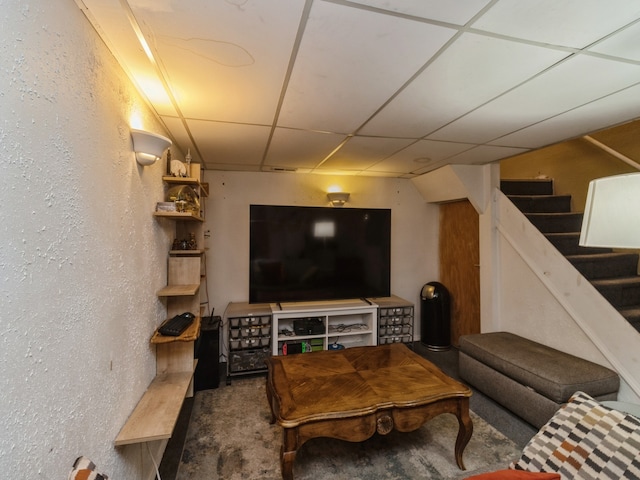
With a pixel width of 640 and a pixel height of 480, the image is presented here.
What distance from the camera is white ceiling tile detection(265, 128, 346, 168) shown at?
7.49ft

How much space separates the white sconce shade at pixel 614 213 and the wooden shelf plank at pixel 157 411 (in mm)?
1995

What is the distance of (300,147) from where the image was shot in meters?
2.60

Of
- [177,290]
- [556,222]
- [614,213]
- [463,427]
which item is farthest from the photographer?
[556,222]

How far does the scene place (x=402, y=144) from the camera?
8.25 feet

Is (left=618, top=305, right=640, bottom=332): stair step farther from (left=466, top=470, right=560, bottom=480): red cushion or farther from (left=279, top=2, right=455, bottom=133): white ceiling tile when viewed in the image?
(left=279, top=2, right=455, bottom=133): white ceiling tile

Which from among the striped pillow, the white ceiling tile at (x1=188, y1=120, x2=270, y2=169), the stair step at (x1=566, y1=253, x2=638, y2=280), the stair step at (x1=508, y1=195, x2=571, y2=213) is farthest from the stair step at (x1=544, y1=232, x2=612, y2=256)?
the white ceiling tile at (x1=188, y1=120, x2=270, y2=169)

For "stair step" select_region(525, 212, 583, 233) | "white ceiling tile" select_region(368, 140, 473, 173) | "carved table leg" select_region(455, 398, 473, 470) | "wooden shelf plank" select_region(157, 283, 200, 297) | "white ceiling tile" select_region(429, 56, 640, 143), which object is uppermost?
"white ceiling tile" select_region(368, 140, 473, 173)

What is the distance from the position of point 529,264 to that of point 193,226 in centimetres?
323

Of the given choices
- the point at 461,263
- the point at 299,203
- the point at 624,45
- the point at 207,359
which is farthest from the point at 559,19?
the point at 207,359

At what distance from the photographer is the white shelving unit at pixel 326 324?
321 centimetres

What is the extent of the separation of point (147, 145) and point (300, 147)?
4.37 ft

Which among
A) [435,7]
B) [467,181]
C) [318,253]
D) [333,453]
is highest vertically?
[435,7]

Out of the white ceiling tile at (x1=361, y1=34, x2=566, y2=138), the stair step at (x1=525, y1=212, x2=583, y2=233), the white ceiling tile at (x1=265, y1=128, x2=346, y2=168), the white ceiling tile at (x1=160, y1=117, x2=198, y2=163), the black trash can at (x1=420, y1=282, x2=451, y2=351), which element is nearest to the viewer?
the white ceiling tile at (x1=361, y1=34, x2=566, y2=138)

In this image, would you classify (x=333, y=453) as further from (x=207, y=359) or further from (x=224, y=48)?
(x=224, y=48)
